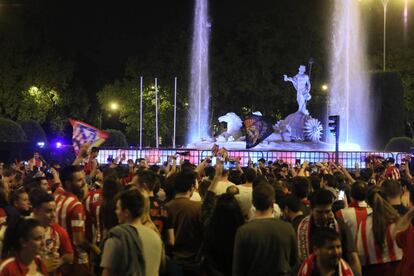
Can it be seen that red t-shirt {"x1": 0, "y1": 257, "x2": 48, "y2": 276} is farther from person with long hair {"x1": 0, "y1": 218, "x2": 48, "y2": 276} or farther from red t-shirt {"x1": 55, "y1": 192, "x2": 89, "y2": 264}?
red t-shirt {"x1": 55, "y1": 192, "x2": 89, "y2": 264}

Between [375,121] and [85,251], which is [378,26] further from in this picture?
[85,251]

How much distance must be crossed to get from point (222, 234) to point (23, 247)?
2462mm

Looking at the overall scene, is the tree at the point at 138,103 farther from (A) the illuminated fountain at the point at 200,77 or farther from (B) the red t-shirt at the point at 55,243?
(B) the red t-shirt at the point at 55,243

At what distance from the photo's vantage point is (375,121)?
4556cm

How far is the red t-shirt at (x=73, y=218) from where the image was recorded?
669 centimetres

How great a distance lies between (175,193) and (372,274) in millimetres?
2291

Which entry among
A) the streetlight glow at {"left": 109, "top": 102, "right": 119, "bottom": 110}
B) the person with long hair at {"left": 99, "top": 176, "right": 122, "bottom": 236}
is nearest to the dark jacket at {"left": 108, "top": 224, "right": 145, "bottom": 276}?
the person with long hair at {"left": 99, "top": 176, "right": 122, "bottom": 236}

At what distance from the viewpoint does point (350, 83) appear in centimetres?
4662

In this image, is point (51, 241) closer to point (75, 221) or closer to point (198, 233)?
point (75, 221)

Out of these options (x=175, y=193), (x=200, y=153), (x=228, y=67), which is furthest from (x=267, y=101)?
(x=175, y=193)

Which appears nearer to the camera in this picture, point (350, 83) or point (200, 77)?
point (350, 83)

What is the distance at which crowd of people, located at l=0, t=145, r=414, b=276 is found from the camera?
16.2 feet

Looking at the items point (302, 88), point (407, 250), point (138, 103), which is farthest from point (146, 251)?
point (138, 103)

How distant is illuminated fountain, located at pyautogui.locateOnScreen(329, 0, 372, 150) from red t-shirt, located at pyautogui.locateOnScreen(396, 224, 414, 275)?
1575 inches
